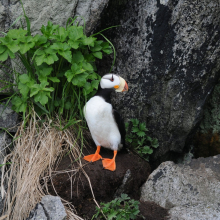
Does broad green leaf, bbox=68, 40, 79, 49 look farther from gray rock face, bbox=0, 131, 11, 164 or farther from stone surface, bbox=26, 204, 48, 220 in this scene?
stone surface, bbox=26, 204, 48, 220

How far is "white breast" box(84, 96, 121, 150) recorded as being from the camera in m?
3.00

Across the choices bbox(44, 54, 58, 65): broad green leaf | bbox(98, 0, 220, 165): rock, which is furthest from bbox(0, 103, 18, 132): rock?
bbox(98, 0, 220, 165): rock

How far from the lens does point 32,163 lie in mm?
3006

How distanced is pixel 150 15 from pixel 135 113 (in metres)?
1.11

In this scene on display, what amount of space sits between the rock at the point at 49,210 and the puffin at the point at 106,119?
25.0 inches

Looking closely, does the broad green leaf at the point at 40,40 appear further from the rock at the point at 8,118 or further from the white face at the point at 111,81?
the rock at the point at 8,118

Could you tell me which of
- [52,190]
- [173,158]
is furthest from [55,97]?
[173,158]

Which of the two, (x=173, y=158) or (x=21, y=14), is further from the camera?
(x=173, y=158)

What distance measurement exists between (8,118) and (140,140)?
1530 mm

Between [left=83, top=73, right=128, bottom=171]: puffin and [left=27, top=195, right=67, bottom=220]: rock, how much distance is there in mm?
635

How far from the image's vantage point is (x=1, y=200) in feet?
9.80

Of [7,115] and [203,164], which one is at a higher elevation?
[203,164]

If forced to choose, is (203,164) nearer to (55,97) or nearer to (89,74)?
(89,74)

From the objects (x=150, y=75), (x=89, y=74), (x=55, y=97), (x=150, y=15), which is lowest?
(x=55, y=97)
